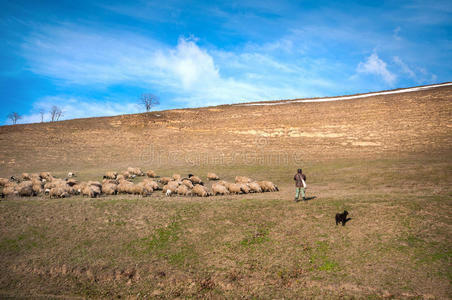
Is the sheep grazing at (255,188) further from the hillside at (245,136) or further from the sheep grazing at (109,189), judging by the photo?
the hillside at (245,136)

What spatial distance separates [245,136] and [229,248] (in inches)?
1493

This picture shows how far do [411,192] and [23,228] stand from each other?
2203cm

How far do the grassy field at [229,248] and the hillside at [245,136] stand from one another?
2098 cm

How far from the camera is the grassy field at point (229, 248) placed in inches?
382

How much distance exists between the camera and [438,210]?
13.3 m

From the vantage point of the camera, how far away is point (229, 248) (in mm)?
12031

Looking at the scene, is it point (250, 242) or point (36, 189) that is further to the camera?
point (36, 189)

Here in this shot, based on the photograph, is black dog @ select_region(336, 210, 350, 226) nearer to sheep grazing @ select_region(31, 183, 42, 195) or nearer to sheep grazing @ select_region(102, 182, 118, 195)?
sheep grazing @ select_region(102, 182, 118, 195)

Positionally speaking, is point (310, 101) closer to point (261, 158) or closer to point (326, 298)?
point (261, 158)

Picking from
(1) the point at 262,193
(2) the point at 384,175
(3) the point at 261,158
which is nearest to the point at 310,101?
(3) the point at 261,158

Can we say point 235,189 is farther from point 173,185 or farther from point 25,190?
point 25,190

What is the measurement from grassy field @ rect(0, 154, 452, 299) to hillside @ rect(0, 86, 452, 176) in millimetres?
20978

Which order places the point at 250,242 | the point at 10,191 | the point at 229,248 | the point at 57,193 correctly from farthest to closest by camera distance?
the point at 10,191, the point at 57,193, the point at 250,242, the point at 229,248

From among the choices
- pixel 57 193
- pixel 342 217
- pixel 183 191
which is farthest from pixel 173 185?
pixel 342 217
